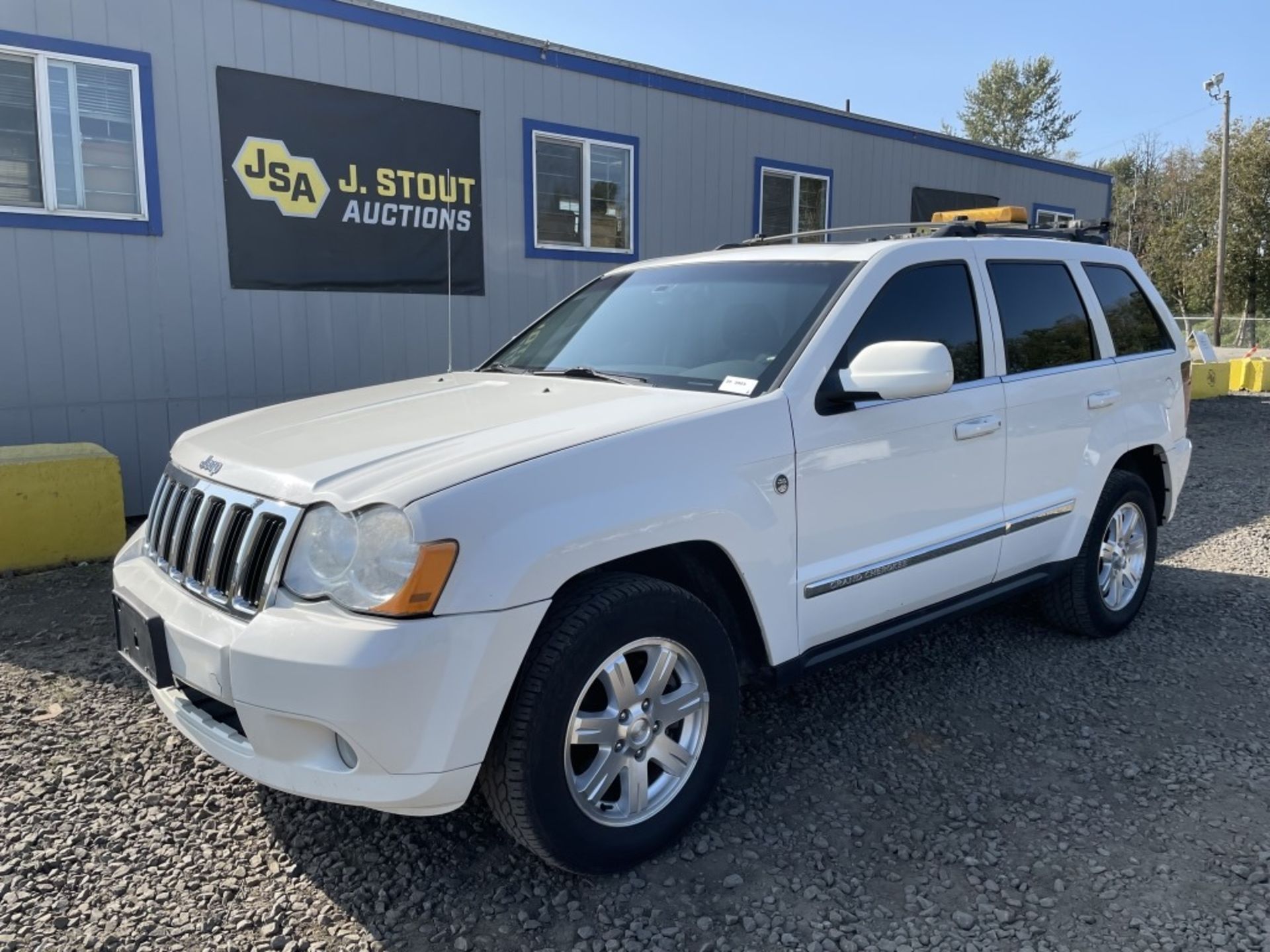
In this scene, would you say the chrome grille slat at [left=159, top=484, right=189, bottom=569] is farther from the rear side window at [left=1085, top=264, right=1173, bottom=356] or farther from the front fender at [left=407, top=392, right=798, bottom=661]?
the rear side window at [left=1085, top=264, right=1173, bottom=356]

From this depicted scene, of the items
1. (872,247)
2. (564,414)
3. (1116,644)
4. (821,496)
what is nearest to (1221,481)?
(1116,644)

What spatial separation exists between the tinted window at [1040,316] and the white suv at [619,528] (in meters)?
0.02

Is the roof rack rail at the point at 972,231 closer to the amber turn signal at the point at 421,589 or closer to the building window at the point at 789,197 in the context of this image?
the amber turn signal at the point at 421,589

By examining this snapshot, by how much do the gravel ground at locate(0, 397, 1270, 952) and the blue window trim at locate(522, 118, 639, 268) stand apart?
547cm

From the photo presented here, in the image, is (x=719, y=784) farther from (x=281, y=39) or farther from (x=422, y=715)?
(x=281, y=39)

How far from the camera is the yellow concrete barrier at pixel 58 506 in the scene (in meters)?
5.41

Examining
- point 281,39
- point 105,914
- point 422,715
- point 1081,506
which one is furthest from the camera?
point 281,39

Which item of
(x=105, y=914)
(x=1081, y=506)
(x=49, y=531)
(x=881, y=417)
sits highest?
(x=881, y=417)

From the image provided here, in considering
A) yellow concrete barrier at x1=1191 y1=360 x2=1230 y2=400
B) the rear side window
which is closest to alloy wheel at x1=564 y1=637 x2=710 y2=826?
the rear side window

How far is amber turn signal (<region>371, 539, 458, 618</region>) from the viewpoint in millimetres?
2201

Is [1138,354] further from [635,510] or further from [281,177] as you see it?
[281,177]

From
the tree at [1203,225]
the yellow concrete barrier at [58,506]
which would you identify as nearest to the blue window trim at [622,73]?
the yellow concrete barrier at [58,506]

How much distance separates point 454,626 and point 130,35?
20.1ft

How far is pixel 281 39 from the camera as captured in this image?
6.99 m
